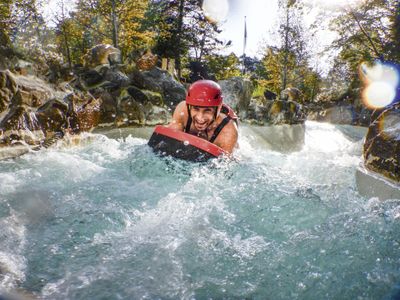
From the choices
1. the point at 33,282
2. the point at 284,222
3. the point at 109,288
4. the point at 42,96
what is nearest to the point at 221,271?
the point at 109,288

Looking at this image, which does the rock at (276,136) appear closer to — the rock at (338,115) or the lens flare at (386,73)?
the lens flare at (386,73)

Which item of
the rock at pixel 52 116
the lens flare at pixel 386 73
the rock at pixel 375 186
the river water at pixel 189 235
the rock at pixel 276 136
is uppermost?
the lens flare at pixel 386 73

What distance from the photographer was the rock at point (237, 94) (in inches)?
599

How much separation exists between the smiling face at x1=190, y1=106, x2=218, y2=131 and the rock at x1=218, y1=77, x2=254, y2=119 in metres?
9.68

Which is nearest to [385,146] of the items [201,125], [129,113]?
[201,125]

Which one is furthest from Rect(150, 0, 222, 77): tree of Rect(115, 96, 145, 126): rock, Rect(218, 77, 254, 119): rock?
Rect(115, 96, 145, 126): rock

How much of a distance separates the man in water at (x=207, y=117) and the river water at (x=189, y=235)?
702 mm

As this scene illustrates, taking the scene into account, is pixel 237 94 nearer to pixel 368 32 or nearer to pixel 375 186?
pixel 368 32

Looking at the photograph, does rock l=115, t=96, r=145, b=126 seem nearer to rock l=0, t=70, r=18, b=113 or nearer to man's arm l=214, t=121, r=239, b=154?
rock l=0, t=70, r=18, b=113

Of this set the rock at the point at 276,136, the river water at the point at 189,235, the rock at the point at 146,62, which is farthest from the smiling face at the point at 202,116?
the rock at the point at 146,62

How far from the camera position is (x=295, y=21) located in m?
28.8

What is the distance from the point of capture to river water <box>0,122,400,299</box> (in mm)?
2316

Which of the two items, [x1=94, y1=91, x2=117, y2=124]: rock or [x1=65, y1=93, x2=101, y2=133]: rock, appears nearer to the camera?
[x1=65, y1=93, x2=101, y2=133]: rock

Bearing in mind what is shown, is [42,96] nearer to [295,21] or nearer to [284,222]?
[284,222]
